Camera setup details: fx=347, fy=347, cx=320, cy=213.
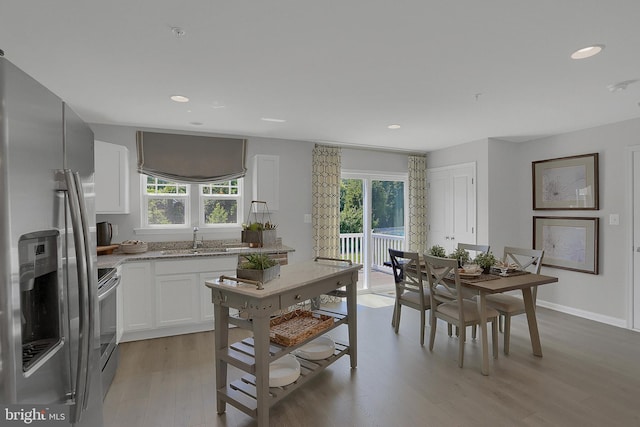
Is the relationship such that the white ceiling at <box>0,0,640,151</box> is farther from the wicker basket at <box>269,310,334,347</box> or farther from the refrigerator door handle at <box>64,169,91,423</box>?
the wicker basket at <box>269,310,334,347</box>

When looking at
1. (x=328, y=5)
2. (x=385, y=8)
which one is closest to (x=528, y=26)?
(x=385, y=8)

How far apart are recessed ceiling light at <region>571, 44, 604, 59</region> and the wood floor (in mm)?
2408

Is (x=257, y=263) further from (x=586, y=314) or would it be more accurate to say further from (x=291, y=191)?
(x=586, y=314)

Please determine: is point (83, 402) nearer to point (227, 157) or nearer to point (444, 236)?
point (227, 157)

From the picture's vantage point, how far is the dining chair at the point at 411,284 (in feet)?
11.6

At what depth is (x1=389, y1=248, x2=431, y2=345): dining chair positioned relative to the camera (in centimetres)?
355

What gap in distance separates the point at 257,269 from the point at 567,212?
4.36 m

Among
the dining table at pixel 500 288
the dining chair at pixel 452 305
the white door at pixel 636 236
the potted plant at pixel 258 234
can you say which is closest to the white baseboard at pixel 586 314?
the white door at pixel 636 236

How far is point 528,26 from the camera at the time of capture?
1957 mm

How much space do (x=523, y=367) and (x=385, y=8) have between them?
10.1 ft

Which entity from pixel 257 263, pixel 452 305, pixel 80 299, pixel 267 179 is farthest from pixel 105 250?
pixel 452 305

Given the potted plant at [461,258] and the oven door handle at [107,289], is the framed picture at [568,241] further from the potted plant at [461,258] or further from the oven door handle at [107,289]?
the oven door handle at [107,289]

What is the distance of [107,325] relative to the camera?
2701mm

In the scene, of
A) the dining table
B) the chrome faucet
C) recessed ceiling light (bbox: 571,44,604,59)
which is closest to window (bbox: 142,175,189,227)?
the chrome faucet
